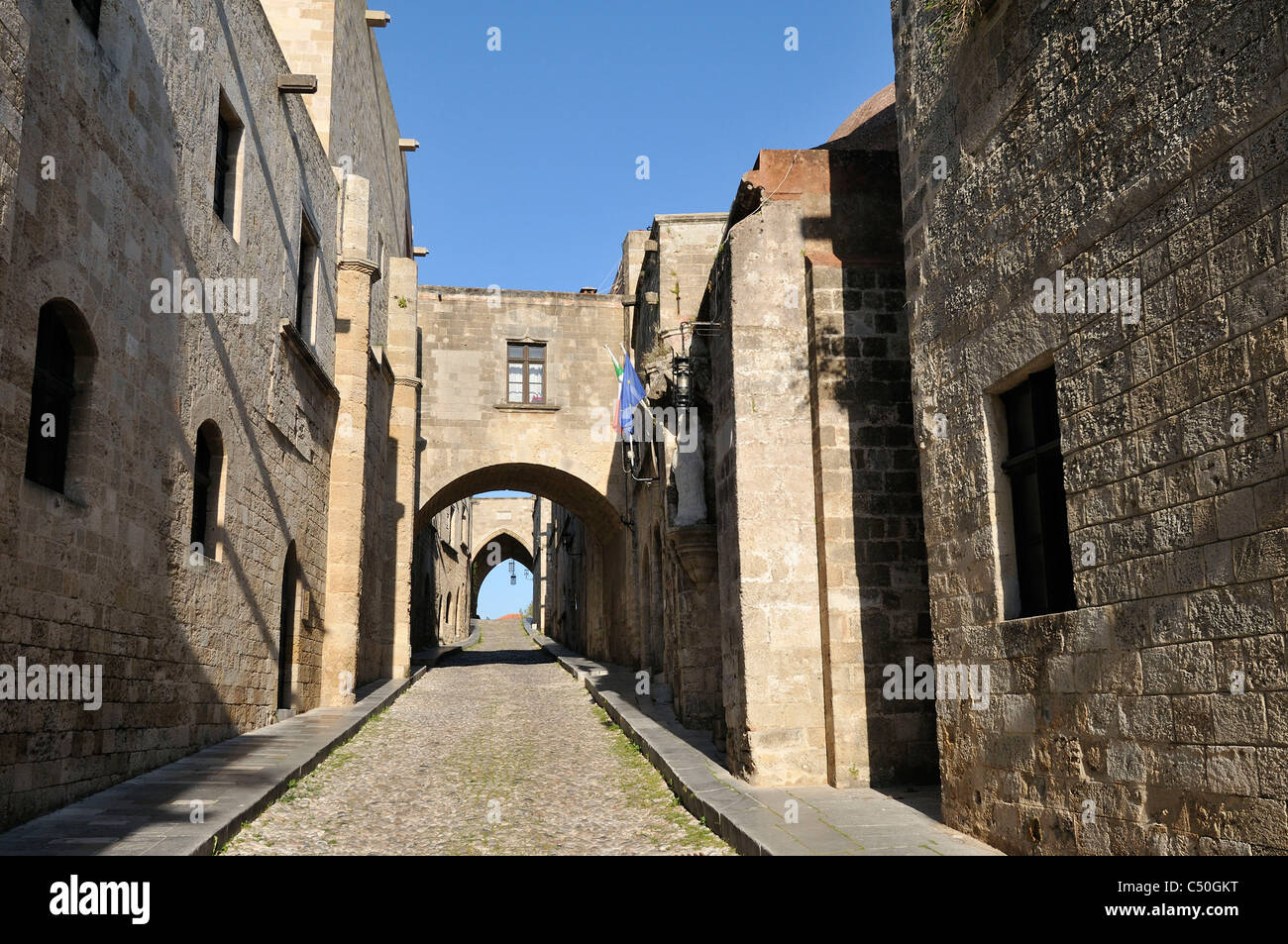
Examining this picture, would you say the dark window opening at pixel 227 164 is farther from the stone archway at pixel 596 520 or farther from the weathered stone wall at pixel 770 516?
the stone archway at pixel 596 520

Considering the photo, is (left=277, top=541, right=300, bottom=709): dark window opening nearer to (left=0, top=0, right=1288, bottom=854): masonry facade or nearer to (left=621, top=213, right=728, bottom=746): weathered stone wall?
(left=0, top=0, right=1288, bottom=854): masonry facade

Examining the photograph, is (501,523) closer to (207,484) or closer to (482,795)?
(207,484)

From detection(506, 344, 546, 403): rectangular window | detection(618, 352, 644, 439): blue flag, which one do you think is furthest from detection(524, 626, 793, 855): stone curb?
detection(506, 344, 546, 403): rectangular window

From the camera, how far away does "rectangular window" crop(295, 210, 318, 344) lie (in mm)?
13469

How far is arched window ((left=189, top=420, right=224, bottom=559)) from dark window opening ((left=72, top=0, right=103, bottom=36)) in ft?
11.4

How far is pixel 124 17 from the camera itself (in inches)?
289

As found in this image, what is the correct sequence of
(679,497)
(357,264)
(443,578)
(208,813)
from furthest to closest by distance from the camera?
(443,578) → (357,264) → (679,497) → (208,813)

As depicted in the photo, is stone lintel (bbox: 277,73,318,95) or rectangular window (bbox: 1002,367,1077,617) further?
stone lintel (bbox: 277,73,318,95)

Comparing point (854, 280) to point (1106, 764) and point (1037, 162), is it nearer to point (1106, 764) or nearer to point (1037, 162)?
point (1037, 162)

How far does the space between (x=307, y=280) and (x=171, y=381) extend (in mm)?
5652

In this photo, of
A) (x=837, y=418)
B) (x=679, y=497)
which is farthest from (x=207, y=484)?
(x=837, y=418)

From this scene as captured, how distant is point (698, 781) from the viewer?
774 centimetres
